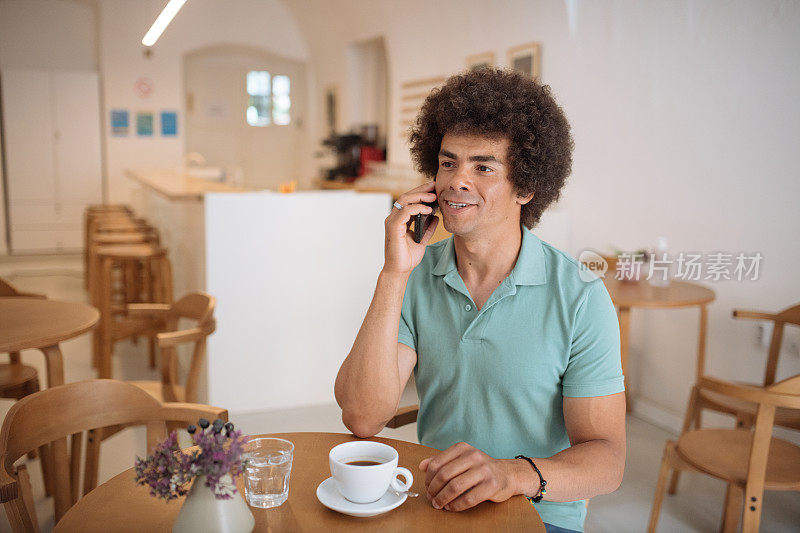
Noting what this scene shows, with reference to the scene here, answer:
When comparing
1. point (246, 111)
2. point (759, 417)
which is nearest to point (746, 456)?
point (759, 417)

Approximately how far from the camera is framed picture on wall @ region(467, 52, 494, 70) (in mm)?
5496

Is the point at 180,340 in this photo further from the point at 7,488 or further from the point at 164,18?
the point at 164,18

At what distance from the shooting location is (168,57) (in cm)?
931

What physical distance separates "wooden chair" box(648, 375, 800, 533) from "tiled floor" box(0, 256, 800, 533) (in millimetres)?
212

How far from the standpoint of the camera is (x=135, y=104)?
9.27 m

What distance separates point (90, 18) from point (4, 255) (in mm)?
3236

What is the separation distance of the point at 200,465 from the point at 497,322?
0.72m

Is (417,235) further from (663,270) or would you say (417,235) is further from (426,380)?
(663,270)

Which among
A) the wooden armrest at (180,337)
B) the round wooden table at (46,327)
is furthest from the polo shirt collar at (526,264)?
the round wooden table at (46,327)

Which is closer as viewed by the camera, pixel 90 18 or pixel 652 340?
pixel 652 340

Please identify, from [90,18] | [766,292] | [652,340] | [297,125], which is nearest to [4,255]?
[90,18]

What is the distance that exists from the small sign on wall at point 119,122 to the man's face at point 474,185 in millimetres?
8677

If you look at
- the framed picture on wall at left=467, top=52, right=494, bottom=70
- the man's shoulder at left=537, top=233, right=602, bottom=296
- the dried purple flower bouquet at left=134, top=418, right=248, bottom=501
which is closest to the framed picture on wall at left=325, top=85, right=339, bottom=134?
the framed picture on wall at left=467, top=52, right=494, bottom=70

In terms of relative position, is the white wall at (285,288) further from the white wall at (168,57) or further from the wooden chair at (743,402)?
the white wall at (168,57)
